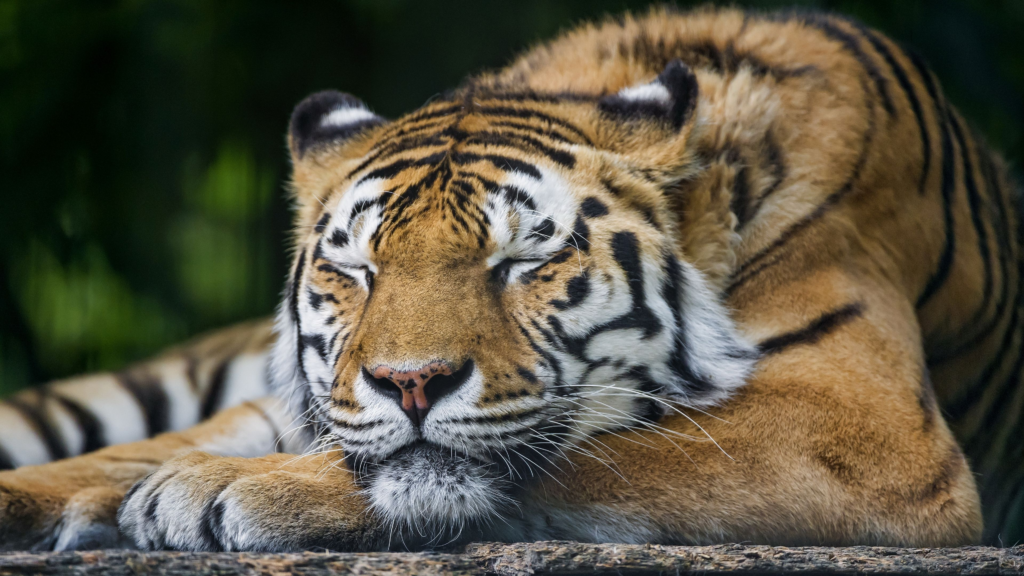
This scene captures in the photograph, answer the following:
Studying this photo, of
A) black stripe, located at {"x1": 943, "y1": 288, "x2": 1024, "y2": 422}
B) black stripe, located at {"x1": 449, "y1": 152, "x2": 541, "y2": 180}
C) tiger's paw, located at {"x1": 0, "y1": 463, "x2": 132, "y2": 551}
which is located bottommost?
tiger's paw, located at {"x1": 0, "y1": 463, "x2": 132, "y2": 551}

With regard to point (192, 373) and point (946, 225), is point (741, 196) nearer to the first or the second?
point (946, 225)

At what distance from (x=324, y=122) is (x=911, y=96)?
1.55m

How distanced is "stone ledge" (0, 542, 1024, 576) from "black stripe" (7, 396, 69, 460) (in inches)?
66.7

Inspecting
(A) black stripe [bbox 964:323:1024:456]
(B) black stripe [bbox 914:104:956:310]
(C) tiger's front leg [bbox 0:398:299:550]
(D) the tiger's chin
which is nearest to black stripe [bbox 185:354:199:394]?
(C) tiger's front leg [bbox 0:398:299:550]

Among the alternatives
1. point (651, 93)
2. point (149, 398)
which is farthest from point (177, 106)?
point (651, 93)

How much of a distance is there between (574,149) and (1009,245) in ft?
5.01

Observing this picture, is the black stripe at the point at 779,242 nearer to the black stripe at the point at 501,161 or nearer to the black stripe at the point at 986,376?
the black stripe at the point at 501,161

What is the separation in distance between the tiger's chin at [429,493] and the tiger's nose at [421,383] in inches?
3.4

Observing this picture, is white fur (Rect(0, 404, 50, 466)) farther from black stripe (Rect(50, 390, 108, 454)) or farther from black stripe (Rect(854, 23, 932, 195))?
black stripe (Rect(854, 23, 932, 195))

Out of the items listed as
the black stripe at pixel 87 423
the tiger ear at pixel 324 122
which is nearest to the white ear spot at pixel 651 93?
the tiger ear at pixel 324 122

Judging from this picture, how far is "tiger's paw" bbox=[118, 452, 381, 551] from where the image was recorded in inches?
59.4

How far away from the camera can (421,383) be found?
153cm

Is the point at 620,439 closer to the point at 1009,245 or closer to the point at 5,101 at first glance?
the point at 1009,245

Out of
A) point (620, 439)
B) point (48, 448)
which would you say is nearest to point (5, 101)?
point (48, 448)
